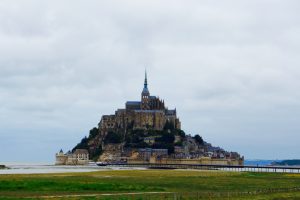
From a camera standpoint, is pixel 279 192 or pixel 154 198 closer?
pixel 154 198

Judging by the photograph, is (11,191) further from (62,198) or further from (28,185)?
(62,198)

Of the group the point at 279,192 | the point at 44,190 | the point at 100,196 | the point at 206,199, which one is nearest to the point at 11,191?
the point at 44,190

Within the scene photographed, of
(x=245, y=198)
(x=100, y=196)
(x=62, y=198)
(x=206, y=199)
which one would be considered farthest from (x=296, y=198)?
(x=62, y=198)

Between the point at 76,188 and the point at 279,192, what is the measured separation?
21.4 m

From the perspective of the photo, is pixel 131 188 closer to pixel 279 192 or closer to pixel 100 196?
pixel 100 196

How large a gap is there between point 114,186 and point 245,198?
18707 millimetres

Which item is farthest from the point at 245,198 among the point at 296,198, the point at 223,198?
the point at 296,198

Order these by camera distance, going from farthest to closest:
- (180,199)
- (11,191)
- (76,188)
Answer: (76,188)
(11,191)
(180,199)

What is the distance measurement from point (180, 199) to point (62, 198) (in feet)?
33.1

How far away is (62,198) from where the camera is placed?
48.1m

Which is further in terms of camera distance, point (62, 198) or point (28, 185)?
point (28, 185)

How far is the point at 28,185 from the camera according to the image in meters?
62.1

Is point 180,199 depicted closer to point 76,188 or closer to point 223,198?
point 223,198

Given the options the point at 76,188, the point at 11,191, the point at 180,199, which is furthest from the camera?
the point at 76,188
